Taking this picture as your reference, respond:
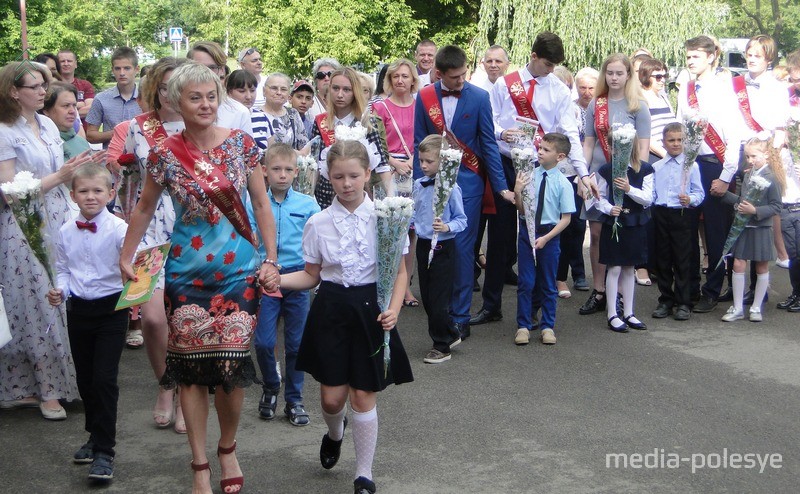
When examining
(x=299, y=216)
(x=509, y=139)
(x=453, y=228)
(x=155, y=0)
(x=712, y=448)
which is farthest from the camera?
(x=155, y=0)

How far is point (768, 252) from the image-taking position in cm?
924

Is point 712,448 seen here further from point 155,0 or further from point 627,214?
point 155,0

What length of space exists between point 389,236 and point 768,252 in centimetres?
542

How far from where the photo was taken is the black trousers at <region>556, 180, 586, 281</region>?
10195 millimetres

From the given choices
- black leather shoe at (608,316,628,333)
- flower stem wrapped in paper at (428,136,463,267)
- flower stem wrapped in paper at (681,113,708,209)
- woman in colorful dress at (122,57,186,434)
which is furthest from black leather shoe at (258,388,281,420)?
flower stem wrapped in paper at (681,113,708,209)

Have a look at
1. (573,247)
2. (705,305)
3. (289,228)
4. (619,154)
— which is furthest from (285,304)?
(705,305)

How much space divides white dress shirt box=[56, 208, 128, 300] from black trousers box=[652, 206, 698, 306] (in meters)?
5.52

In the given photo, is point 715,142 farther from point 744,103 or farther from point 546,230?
point 546,230

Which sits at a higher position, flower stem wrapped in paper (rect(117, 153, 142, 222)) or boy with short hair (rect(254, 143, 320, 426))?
flower stem wrapped in paper (rect(117, 153, 142, 222))

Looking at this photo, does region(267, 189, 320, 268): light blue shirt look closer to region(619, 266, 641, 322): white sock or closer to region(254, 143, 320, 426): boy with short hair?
region(254, 143, 320, 426): boy with short hair

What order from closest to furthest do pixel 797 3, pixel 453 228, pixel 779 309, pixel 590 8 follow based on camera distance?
1. pixel 453 228
2. pixel 779 309
3. pixel 590 8
4. pixel 797 3

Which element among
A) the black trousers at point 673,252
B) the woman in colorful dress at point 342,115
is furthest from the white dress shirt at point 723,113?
the woman in colorful dress at point 342,115

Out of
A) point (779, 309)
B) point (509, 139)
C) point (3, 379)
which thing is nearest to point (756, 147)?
point (779, 309)

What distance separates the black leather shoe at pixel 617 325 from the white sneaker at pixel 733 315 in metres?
1.07
